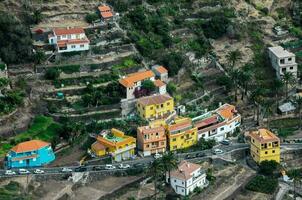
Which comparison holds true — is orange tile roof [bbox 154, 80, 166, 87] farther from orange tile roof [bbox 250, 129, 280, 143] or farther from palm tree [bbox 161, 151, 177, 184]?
palm tree [bbox 161, 151, 177, 184]

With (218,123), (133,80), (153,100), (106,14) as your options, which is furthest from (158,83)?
(106,14)

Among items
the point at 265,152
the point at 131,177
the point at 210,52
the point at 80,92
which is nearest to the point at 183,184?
the point at 131,177

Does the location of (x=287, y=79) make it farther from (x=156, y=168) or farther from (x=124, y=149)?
(x=156, y=168)

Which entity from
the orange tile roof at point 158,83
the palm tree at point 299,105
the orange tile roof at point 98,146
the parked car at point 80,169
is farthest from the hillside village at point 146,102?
the parked car at point 80,169

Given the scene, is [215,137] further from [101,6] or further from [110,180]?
[101,6]

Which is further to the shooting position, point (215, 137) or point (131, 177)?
point (215, 137)
